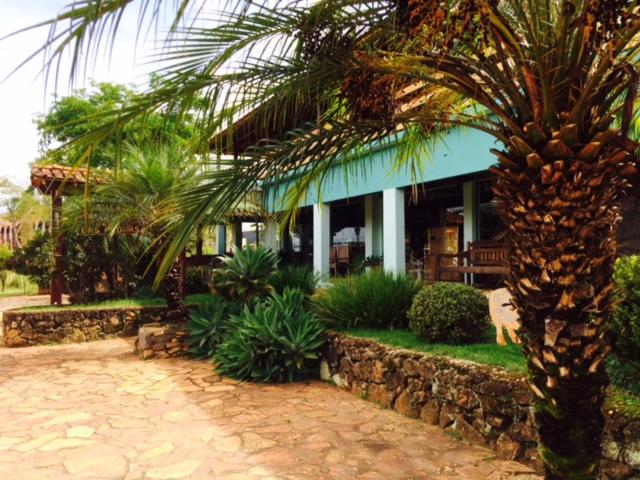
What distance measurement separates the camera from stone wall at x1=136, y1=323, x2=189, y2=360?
27.3 ft

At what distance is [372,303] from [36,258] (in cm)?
879

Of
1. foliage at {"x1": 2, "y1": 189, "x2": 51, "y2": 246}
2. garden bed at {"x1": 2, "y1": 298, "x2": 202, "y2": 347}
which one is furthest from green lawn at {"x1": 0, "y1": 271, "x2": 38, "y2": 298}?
garden bed at {"x1": 2, "y1": 298, "x2": 202, "y2": 347}

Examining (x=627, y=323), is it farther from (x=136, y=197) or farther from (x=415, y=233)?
(x=415, y=233)

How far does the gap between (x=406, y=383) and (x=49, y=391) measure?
4504 millimetres

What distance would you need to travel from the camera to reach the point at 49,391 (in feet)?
20.4

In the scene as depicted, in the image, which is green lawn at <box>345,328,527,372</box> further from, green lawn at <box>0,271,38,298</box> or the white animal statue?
green lawn at <box>0,271,38,298</box>

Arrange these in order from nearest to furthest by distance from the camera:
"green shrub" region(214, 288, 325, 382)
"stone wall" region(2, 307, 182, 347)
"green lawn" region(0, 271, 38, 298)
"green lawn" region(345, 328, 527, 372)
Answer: "green lawn" region(345, 328, 527, 372) → "green shrub" region(214, 288, 325, 382) → "stone wall" region(2, 307, 182, 347) → "green lawn" region(0, 271, 38, 298)

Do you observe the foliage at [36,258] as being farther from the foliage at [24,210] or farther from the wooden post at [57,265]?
the foliage at [24,210]

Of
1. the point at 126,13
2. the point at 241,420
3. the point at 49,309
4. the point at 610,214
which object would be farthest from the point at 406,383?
the point at 49,309

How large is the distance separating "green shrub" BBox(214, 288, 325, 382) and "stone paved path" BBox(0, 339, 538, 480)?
297 millimetres

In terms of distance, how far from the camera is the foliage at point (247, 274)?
27.6ft

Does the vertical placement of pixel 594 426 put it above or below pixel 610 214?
below

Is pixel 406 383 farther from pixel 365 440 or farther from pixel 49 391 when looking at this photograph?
pixel 49 391

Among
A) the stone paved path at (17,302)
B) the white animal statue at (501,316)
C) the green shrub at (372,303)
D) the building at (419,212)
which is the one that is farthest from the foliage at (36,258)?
the white animal statue at (501,316)
